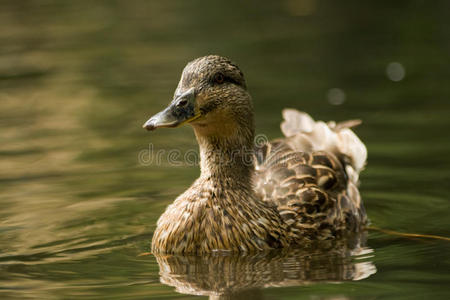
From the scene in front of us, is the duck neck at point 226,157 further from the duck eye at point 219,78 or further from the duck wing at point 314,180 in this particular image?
the duck eye at point 219,78

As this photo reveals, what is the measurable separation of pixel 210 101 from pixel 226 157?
0.69 meters

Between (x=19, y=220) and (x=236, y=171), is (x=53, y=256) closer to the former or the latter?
(x=19, y=220)

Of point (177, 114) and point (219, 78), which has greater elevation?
point (219, 78)

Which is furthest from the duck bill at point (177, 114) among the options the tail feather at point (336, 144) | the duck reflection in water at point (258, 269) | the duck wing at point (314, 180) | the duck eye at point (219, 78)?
the tail feather at point (336, 144)

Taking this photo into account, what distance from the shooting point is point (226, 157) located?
7.80m

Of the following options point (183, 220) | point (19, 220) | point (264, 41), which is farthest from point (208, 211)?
point (264, 41)

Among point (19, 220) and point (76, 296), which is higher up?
point (19, 220)

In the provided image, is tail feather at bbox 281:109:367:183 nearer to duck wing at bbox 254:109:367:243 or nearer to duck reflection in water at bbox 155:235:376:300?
duck wing at bbox 254:109:367:243

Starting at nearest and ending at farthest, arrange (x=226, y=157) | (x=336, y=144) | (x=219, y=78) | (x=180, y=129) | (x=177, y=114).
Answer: (x=177, y=114), (x=219, y=78), (x=226, y=157), (x=336, y=144), (x=180, y=129)

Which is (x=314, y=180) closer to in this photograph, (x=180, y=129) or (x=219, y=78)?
(x=219, y=78)

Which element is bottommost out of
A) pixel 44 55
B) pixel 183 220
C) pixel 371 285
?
pixel 371 285

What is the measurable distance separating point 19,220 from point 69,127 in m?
4.24

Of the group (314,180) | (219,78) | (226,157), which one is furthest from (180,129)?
(219,78)

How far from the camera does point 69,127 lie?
41.9ft
